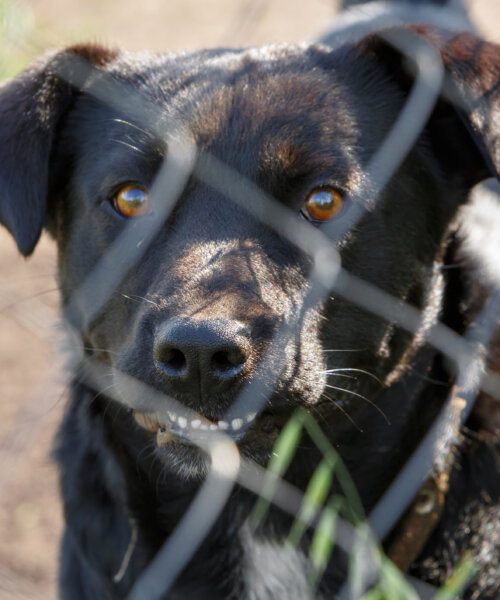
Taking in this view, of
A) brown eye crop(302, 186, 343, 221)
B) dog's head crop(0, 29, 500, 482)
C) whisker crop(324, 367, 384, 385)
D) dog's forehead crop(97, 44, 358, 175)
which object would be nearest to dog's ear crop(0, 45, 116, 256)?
dog's head crop(0, 29, 500, 482)

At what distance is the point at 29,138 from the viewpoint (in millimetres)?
2180

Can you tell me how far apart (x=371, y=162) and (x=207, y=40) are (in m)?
3.84

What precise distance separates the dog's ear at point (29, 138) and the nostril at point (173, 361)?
2.02ft

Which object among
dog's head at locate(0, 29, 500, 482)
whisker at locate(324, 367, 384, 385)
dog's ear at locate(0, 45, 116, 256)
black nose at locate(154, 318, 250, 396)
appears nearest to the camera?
black nose at locate(154, 318, 250, 396)

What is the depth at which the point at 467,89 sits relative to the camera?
2.02 metres

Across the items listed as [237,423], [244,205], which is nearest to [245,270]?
[244,205]

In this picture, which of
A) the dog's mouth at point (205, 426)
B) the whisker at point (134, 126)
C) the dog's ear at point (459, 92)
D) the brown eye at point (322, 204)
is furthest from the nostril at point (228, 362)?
the dog's ear at point (459, 92)

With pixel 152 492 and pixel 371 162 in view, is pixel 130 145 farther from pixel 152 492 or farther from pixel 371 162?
pixel 152 492

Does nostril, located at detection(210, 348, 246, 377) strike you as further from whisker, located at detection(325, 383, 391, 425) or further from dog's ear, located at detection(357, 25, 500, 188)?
dog's ear, located at detection(357, 25, 500, 188)

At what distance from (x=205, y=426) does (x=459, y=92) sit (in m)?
0.97

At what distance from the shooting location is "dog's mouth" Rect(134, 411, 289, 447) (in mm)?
1830

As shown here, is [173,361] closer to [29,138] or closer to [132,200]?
[132,200]

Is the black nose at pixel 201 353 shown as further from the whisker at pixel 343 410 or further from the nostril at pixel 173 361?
the whisker at pixel 343 410

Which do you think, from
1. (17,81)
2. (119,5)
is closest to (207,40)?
(119,5)
